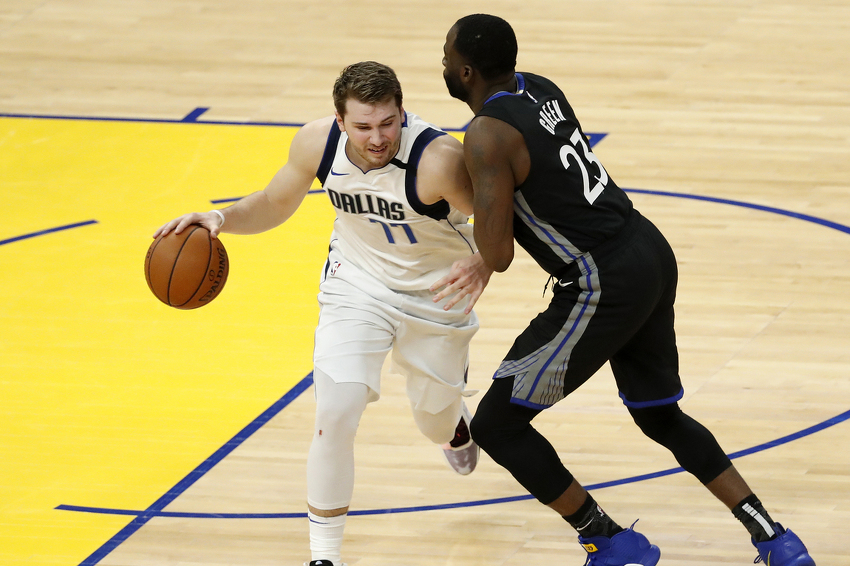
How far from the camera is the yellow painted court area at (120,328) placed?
5465mm

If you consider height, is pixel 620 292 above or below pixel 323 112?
above

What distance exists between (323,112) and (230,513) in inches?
225

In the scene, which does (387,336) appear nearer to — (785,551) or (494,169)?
(494,169)

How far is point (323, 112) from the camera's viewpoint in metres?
10.4

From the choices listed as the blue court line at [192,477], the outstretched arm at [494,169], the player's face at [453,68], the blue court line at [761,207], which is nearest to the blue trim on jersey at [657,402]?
the outstretched arm at [494,169]

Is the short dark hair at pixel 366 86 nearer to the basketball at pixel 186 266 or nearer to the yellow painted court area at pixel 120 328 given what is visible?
the basketball at pixel 186 266

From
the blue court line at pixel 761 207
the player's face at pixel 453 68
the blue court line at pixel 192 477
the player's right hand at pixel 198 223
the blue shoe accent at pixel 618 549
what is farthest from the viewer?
the blue court line at pixel 761 207

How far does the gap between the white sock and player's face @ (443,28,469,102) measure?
58.8 inches

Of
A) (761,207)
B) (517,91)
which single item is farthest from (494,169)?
(761,207)

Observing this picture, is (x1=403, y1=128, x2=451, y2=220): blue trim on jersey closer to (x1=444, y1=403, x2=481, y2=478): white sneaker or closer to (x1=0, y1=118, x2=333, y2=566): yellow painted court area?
(x1=444, y1=403, x2=481, y2=478): white sneaker

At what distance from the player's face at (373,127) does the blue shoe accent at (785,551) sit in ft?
5.90

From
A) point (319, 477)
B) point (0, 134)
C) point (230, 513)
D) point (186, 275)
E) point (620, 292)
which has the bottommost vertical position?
point (0, 134)

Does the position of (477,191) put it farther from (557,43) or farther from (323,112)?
(557,43)

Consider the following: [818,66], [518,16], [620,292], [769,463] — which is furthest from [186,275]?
[518,16]
